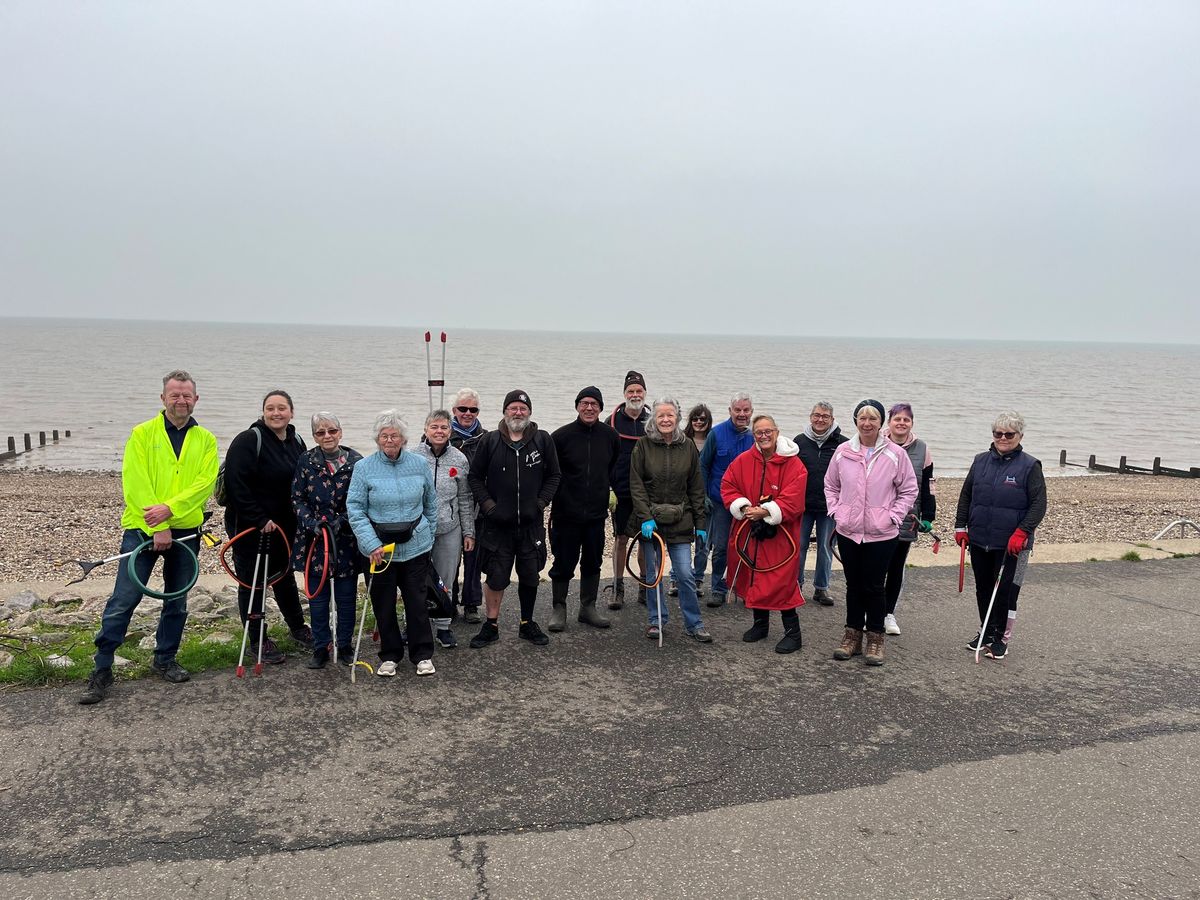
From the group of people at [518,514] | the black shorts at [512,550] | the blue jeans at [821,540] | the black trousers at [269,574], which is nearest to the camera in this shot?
the group of people at [518,514]

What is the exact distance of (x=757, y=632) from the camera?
252 inches

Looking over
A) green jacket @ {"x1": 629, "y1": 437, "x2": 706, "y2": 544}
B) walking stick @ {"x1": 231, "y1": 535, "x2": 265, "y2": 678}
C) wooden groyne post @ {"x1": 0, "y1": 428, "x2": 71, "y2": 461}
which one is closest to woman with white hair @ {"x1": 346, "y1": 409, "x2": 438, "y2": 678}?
walking stick @ {"x1": 231, "y1": 535, "x2": 265, "y2": 678}

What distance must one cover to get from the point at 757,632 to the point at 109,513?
47.0 feet

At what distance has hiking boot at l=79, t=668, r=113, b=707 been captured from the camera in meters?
4.83

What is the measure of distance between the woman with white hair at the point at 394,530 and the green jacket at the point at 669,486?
70.5 inches

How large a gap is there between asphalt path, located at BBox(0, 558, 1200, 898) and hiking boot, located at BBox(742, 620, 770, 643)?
8.4 inches

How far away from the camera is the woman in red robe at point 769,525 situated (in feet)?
20.5

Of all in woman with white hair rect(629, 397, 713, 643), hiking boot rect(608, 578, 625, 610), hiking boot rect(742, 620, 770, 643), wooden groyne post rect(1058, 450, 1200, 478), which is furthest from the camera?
wooden groyne post rect(1058, 450, 1200, 478)

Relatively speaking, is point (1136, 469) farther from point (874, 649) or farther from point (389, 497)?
point (389, 497)

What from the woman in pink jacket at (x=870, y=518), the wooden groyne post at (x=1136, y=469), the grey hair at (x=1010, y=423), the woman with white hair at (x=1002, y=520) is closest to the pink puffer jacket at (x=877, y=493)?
the woman in pink jacket at (x=870, y=518)

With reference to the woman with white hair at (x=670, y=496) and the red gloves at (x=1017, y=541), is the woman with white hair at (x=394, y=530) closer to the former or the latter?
the woman with white hair at (x=670, y=496)

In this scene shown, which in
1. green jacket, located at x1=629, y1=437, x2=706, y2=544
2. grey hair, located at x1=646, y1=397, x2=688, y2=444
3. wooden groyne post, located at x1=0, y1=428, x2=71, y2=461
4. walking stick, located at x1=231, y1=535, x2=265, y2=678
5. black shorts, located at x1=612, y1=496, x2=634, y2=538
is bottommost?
wooden groyne post, located at x1=0, y1=428, x2=71, y2=461

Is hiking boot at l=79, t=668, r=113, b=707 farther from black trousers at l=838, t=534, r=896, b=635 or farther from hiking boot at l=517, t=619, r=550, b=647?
black trousers at l=838, t=534, r=896, b=635

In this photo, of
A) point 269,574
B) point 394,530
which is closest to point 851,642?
point 394,530
